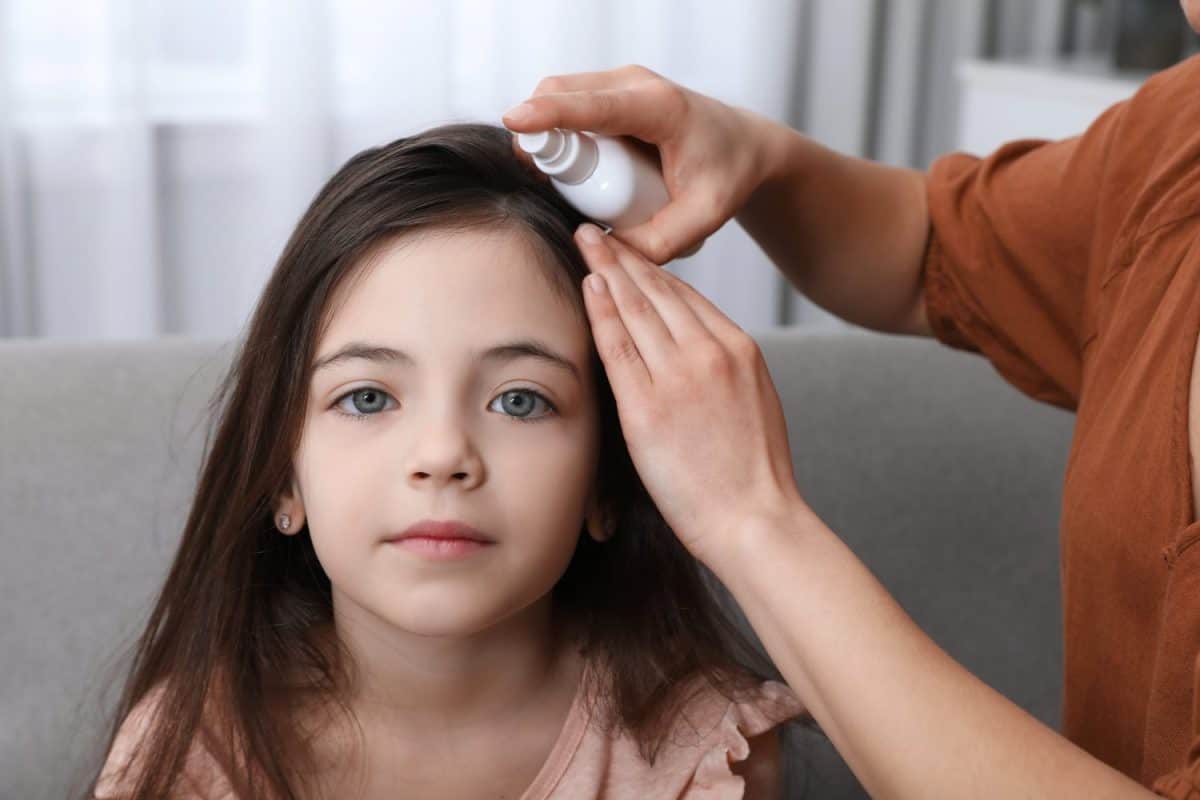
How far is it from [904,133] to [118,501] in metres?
2.12

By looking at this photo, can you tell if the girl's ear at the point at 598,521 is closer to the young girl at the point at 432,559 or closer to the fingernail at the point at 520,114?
the young girl at the point at 432,559

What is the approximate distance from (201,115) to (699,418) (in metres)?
1.90

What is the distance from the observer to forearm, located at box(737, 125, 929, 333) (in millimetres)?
1201

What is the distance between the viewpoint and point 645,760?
1143mm

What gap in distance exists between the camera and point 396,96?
2.61 metres

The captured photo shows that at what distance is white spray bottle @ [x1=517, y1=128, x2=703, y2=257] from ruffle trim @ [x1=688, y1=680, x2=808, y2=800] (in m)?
0.38

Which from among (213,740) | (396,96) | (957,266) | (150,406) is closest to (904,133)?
(396,96)

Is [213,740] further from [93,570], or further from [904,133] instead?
[904,133]

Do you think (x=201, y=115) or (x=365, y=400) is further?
(x=201, y=115)

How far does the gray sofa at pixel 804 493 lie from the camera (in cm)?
133

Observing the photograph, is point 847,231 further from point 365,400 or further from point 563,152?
point 365,400

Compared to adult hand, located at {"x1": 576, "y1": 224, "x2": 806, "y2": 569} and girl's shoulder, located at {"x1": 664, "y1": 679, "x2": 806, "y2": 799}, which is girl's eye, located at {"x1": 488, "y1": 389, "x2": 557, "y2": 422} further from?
girl's shoulder, located at {"x1": 664, "y1": 679, "x2": 806, "y2": 799}

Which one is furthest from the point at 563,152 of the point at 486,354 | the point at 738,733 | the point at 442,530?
the point at 738,733

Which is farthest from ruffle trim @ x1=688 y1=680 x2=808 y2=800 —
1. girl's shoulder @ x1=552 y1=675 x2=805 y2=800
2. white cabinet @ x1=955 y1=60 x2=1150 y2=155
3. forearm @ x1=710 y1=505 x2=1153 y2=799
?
white cabinet @ x1=955 y1=60 x2=1150 y2=155
